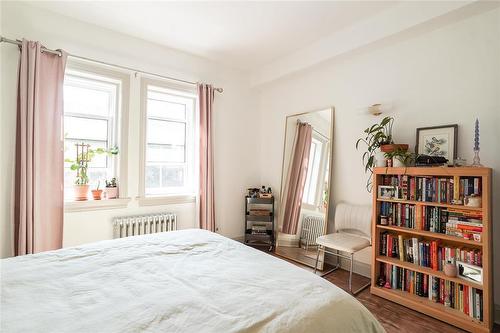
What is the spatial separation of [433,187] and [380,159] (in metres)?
0.55

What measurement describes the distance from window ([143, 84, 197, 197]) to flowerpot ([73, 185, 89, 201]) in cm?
61

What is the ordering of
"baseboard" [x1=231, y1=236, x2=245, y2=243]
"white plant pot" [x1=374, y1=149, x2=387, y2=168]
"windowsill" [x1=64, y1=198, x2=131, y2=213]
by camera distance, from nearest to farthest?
1. "white plant pot" [x1=374, y1=149, x2=387, y2=168]
2. "windowsill" [x1=64, y1=198, x2=131, y2=213]
3. "baseboard" [x1=231, y1=236, x2=245, y2=243]

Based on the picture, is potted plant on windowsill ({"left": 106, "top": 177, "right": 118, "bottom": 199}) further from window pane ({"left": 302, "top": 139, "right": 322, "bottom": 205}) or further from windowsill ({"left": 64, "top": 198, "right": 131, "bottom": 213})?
window pane ({"left": 302, "top": 139, "right": 322, "bottom": 205})

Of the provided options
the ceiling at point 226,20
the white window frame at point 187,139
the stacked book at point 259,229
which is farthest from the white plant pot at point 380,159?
the white window frame at point 187,139

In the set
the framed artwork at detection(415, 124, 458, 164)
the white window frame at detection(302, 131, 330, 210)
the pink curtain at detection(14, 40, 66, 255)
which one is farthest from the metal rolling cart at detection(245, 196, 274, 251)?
the pink curtain at detection(14, 40, 66, 255)

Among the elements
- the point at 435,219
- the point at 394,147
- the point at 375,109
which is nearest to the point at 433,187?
the point at 435,219

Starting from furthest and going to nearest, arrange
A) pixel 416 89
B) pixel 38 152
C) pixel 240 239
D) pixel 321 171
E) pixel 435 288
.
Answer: pixel 240 239, pixel 321 171, pixel 416 89, pixel 38 152, pixel 435 288

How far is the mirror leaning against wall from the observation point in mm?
3205

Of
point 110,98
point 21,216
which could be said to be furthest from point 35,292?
point 110,98

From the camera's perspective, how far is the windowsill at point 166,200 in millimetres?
3121

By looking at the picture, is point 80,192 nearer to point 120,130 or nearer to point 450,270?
point 120,130

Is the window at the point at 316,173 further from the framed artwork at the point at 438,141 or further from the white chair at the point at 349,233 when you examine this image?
the framed artwork at the point at 438,141

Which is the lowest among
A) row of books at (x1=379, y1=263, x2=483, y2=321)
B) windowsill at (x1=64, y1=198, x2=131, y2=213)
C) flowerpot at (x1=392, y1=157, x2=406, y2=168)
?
row of books at (x1=379, y1=263, x2=483, y2=321)

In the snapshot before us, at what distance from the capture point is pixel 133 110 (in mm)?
3047
